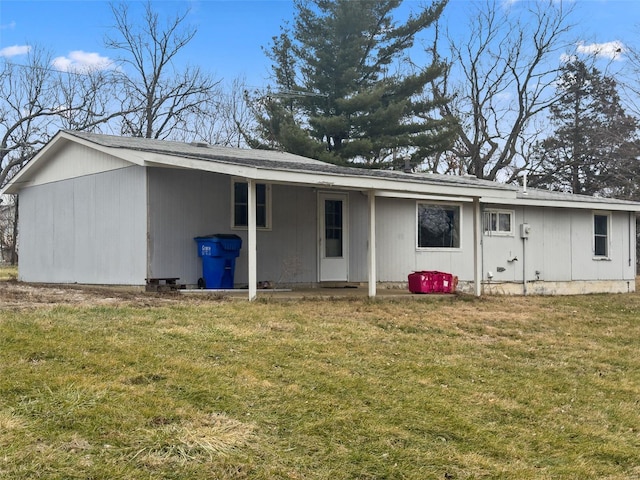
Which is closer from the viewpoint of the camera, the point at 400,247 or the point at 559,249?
the point at 400,247

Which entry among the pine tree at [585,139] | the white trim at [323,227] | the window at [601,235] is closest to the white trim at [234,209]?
the white trim at [323,227]

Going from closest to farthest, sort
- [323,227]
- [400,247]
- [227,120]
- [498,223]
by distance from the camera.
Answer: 1. [323,227]
2. [400,247]
3. [498,223]
4. [227,120]

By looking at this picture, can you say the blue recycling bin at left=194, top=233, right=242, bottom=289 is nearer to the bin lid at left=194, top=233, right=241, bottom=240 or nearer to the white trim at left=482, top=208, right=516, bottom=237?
the bin lid at left=194, top=233, right=241, bottom=240

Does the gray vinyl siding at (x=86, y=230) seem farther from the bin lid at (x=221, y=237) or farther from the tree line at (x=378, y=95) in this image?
the tree line at (x=378, y=95)

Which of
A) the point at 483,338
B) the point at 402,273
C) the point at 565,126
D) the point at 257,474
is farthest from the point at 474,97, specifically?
the point at 257,474

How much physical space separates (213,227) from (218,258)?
2.81ft

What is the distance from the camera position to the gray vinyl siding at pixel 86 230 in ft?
36.2

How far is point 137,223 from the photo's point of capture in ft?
35.9

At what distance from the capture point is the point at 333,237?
13375 millimetres

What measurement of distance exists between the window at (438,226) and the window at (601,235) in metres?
4.23

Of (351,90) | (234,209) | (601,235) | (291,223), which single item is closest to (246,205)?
(234,209)

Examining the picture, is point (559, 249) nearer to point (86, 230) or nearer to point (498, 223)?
point (498, 223)

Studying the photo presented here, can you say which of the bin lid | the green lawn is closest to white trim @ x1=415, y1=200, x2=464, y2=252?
the bin lid

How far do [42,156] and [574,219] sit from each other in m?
12.6
